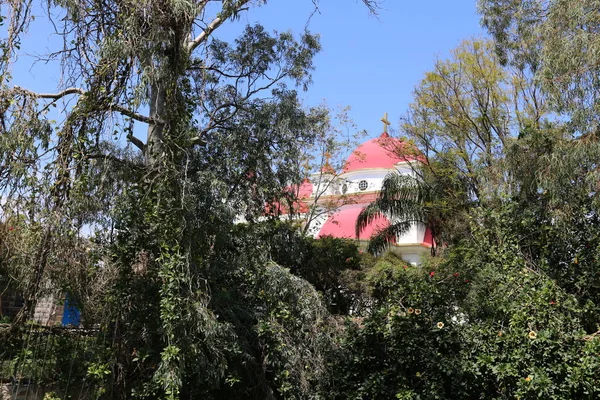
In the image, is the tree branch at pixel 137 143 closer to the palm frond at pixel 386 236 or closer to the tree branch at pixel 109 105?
the tree branch at pixel 109 105

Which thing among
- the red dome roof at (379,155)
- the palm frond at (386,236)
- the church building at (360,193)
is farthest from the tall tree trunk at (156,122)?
the red dome roof at (379,155)

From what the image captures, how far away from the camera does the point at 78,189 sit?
599 centimetres

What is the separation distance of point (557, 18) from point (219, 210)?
5741mm

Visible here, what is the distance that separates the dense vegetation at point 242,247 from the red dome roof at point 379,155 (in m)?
7.88

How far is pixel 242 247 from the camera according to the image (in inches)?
335

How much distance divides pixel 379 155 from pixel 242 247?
16.2 metres

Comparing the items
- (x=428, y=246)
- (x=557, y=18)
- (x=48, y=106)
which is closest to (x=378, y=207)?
(x=428, y=246)

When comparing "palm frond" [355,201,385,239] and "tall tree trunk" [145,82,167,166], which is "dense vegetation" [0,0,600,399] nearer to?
"tall tree trunk" [145,82,167,166]

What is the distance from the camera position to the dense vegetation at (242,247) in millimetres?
6238

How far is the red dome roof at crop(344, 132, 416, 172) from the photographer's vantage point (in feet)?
63.3

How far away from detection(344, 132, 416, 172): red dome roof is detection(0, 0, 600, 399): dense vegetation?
788 cm

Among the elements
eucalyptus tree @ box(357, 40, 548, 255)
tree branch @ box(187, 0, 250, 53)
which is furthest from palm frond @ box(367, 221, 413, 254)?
tree branch @ box(187, 0, 250, 53)

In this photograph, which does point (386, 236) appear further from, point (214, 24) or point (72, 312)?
point (72, 312)

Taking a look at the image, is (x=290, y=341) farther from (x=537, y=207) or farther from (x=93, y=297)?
(x=537, y=207)
